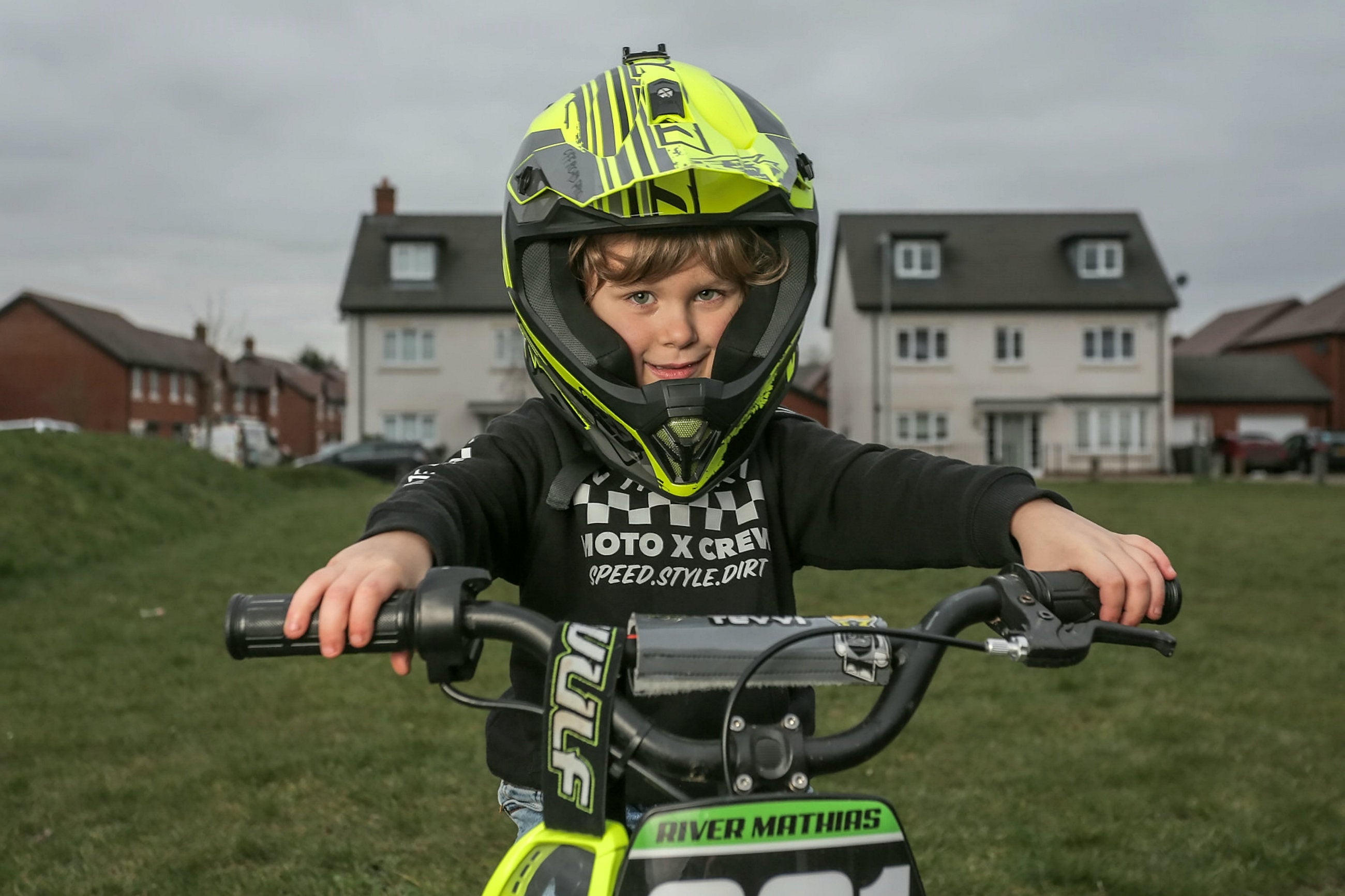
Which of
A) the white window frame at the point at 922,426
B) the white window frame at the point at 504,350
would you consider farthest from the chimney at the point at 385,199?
the white window frame at the point at 922,426

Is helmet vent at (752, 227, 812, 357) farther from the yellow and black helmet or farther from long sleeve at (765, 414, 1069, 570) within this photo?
long sleeve at (765, 414, 1069, 570)

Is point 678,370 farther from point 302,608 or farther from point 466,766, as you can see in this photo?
point 466,766

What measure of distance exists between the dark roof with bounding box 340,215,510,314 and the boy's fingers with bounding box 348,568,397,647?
39.5 metres

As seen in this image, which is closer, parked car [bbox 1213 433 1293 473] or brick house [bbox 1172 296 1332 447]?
parked car [bbox 1213 433 1293 473]

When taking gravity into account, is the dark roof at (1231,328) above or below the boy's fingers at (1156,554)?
above

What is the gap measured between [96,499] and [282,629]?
15.2 m

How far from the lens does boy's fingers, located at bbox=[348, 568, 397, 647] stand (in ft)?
4.91

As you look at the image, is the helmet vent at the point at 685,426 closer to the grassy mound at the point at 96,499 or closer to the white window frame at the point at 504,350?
the grassy mound at the point at 96,499

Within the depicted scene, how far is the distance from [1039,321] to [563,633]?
4272 cm

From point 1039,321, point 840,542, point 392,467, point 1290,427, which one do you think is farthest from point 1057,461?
point 840,542

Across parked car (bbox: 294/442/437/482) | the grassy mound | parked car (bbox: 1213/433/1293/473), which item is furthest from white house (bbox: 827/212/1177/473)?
the grassy mound

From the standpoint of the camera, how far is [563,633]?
1400 mm

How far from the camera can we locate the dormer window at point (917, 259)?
4197 cm

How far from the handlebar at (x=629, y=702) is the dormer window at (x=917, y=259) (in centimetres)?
4164
